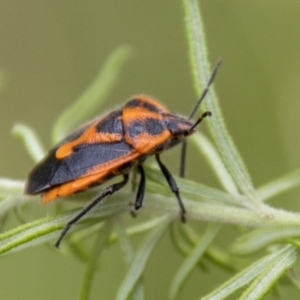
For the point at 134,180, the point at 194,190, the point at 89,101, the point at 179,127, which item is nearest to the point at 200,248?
the point at 194,190

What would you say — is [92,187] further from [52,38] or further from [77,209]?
[52,38]

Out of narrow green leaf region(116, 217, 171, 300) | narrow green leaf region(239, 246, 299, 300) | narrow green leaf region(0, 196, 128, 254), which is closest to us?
narrow green leaf region(239, 246, 299, 300)

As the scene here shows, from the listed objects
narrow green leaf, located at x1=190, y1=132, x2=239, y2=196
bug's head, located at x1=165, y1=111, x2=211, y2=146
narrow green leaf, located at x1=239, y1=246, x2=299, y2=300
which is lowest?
narrow green leaf, located at x1=239, y1=246, x2=299, y2=300

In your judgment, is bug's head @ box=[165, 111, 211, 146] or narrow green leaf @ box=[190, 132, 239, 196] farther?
bug's head @ box=[165, 111, 211, 146]

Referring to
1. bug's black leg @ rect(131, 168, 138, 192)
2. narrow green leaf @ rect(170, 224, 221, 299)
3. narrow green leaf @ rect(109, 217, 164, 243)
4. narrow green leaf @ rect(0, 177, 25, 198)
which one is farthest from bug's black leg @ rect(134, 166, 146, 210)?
narrow green leaf @ rect(0, 177, 25, 198)

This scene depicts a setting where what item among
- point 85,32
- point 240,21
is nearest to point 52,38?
point 85,32

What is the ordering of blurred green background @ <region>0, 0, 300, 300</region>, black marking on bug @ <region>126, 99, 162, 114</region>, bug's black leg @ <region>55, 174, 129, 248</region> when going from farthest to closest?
blurred green background @ <region>0, 0, 300, 300</region>, black marking on bug @ <region>126, 99, 162, 114</region>, bug's black leg @ <region>55, 174, 129, 248</region>

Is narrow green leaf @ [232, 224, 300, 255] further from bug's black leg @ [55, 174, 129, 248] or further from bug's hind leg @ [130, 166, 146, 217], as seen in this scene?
bug's black leg @ [55, 174, 129, 248]
